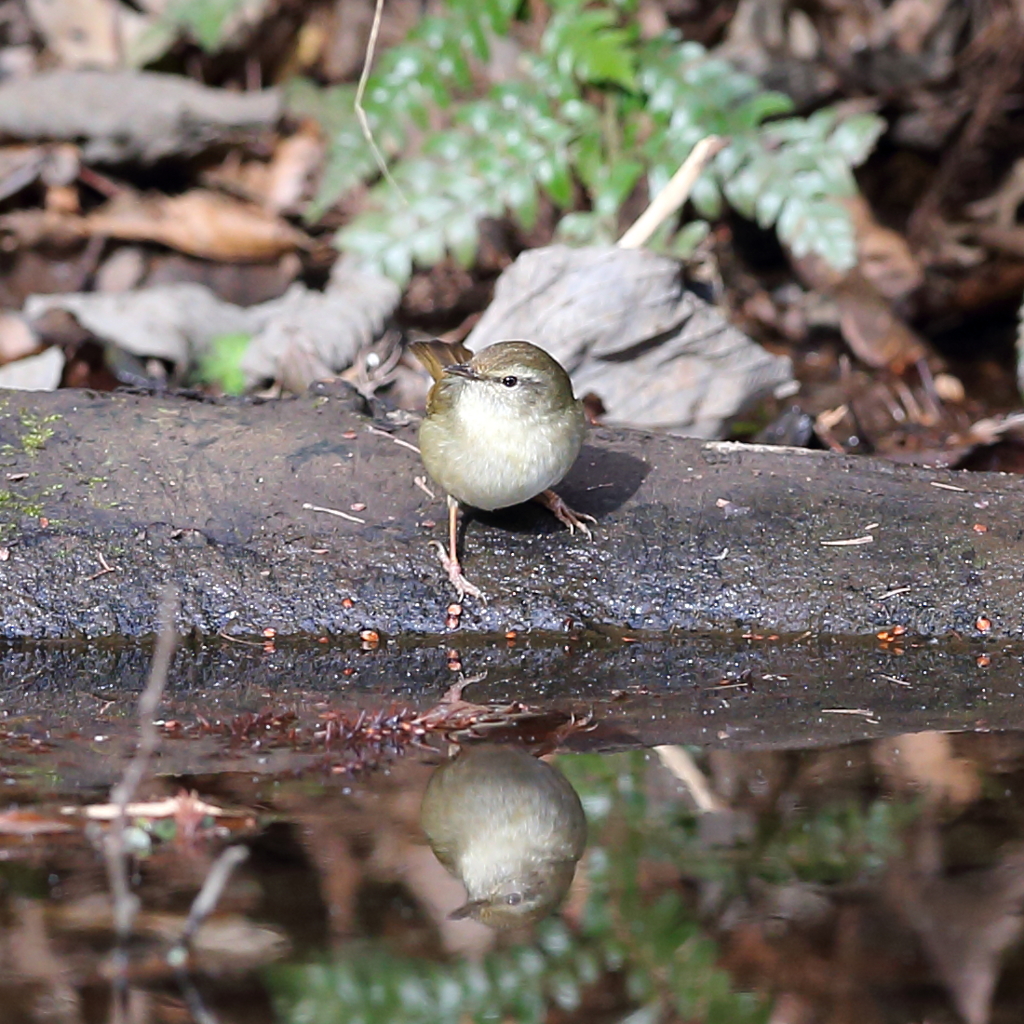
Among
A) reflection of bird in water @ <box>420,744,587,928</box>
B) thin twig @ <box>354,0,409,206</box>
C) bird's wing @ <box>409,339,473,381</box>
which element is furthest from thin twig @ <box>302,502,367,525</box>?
thin twig @ <box>354,0,409,206</box>

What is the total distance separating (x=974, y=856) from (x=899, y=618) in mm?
1501

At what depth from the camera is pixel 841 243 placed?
605 cm

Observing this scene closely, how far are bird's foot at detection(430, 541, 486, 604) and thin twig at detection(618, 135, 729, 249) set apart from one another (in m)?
2.13

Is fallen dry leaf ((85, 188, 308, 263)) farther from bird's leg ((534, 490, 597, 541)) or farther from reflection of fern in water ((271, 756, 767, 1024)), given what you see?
reflection of fern in water ((271, 756, 767, 1024))

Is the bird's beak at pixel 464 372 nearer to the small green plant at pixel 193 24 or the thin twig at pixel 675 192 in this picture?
the thin twig at pixel 675 192

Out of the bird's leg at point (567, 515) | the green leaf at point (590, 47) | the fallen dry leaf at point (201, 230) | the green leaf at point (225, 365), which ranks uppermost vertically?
the green leaf at point (590, 47)

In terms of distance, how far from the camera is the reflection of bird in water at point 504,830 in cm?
263

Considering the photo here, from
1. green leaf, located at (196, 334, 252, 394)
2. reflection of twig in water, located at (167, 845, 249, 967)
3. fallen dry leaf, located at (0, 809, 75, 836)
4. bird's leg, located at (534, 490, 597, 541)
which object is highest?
reflection of twig in water, located at (167, 845, 249, 967)

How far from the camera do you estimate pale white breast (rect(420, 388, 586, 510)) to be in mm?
4062

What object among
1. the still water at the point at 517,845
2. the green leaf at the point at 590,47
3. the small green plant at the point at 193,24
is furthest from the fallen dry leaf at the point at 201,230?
the still water at the point at 517,845

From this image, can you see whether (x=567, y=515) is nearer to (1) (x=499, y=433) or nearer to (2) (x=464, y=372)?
(1) (x=499, y=433)

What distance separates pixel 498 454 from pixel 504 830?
4.61ft

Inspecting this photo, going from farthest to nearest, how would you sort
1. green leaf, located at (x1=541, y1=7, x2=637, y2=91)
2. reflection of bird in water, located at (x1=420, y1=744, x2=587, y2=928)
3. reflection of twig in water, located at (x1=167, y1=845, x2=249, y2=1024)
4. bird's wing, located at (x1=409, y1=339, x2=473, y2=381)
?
green leaf, located at (x1=541, y1=7, x2=637, y2=91), bird's wing, located at (x1=409, y1=339, x2=473, y2=381), reflection of bird in water, located at (x1=420, y1=744, x2=587, y2=928), reflection of twig in water, located at (x1=167, y1=845, x2=249, y2=1024)

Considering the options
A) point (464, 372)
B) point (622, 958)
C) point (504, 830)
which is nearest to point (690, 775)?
point (504, 830)
